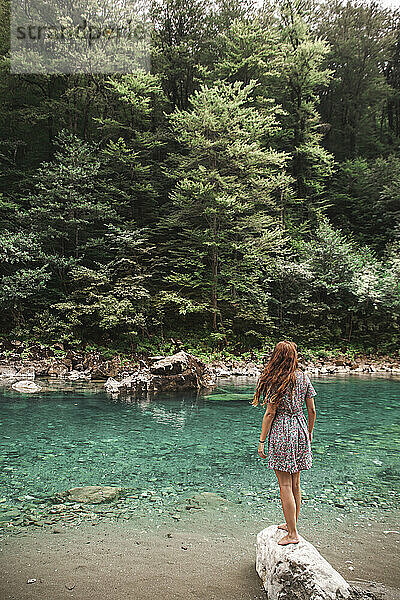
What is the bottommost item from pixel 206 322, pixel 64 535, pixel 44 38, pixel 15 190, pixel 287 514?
pixel 64 535

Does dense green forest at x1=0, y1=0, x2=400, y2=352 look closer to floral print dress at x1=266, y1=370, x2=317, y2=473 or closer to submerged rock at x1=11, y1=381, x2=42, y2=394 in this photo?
submerged rock at x1=11, y1=381, x2=42, y2=394

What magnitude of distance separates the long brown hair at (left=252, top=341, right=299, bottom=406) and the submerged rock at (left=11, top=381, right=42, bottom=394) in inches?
325

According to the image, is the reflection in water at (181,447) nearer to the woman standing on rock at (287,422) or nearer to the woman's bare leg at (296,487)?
the woman's bare leg at (296,487)

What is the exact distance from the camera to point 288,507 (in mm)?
2730

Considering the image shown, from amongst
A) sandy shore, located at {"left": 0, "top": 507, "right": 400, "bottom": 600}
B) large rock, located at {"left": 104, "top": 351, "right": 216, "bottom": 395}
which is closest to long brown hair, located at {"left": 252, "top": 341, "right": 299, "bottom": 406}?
sandy shore, located at {"left": 0, "top": 507, "right": 400, "bottom": 600}

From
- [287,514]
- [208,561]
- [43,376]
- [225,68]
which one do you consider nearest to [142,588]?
[208,561]

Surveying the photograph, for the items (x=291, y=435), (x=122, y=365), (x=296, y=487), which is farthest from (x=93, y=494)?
(x=122, y=365)

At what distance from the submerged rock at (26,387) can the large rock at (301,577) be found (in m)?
8.45

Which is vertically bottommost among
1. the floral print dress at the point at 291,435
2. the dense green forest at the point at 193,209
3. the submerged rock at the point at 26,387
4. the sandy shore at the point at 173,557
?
the sandy shore at the point at 173,557

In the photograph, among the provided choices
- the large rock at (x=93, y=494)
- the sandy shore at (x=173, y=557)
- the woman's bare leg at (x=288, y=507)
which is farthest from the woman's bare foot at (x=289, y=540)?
the large rock at (x=93, y=494)

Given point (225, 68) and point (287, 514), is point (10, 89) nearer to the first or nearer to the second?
point (225, 68)

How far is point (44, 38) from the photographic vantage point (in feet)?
58.0

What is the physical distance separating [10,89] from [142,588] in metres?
21.9

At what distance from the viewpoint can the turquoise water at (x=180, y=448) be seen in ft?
14.5
